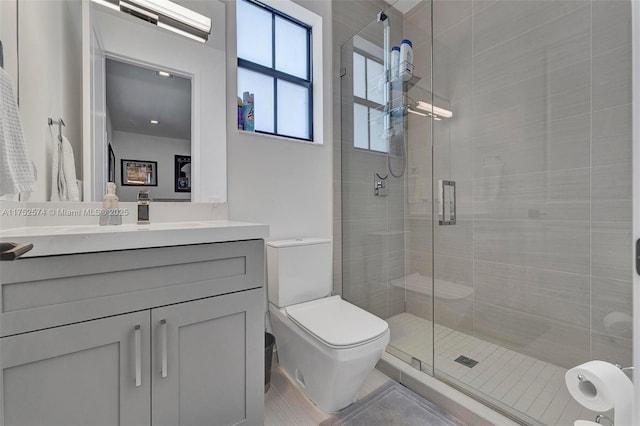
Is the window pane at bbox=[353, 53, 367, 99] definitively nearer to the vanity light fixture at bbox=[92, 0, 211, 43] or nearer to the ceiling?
the vanity light fixture at bbox=[92, 0, 211, 43]

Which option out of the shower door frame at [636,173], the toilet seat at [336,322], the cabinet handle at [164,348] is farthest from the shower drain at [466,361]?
the cabinet handle at [164,348]

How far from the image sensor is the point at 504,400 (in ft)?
4.50

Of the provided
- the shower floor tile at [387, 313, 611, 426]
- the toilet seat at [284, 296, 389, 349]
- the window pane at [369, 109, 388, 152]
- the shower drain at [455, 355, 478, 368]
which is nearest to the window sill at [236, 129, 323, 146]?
the window pane at [369, 109, 388, 152]

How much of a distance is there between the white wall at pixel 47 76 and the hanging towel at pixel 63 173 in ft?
0.06

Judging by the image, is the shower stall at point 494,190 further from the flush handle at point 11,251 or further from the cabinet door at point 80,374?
the flush handle at point 11,251

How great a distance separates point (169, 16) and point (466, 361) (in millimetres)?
2586

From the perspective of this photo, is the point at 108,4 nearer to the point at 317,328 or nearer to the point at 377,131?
the point at 377,131

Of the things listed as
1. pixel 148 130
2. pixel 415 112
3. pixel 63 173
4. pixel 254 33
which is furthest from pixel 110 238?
pixel 415 112

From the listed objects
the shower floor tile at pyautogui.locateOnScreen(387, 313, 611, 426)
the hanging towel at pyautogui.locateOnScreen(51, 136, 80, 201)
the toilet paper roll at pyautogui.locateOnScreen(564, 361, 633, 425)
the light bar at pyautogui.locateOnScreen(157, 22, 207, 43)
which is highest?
the light bar at pyautogui.locateOnScreen(157, 22, 207, 43)

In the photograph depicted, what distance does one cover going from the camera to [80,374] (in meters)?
0.81

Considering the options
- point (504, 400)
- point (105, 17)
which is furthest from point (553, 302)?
point (105, 17)

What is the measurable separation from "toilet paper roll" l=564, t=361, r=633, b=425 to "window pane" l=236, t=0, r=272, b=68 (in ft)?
7.54

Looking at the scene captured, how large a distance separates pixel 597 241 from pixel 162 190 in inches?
92.3

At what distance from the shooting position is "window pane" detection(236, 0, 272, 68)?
1882mm
